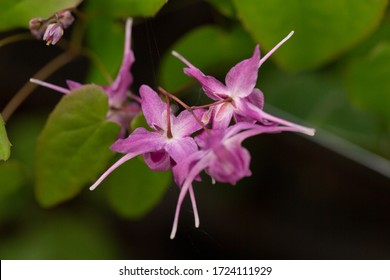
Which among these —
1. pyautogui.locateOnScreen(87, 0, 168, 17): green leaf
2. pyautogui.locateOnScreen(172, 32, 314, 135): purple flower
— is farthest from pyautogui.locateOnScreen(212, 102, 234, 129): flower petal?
pyautogui.locateOnScreen(87, 0, 168, 17): green leaf

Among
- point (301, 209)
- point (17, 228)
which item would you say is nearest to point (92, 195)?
point (17, 228)

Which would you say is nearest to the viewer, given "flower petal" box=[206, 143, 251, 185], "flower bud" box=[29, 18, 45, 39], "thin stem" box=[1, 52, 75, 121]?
"flower petal" box=[206, 143, 251, 185]

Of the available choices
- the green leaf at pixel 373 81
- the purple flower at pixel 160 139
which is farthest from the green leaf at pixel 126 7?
the green leaf at pixel 373 81

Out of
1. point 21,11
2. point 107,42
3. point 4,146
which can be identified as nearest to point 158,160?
point 4,146

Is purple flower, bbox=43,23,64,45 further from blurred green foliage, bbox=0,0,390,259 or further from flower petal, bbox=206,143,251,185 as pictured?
flower petal, bbox=206,143,251,185

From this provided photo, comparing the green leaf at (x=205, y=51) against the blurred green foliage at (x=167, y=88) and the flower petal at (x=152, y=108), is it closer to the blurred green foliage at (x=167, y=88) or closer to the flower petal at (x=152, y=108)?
the blurred green foliage at (x=167, y=88)

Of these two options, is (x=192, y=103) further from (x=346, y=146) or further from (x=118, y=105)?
(x=118, y=105)
